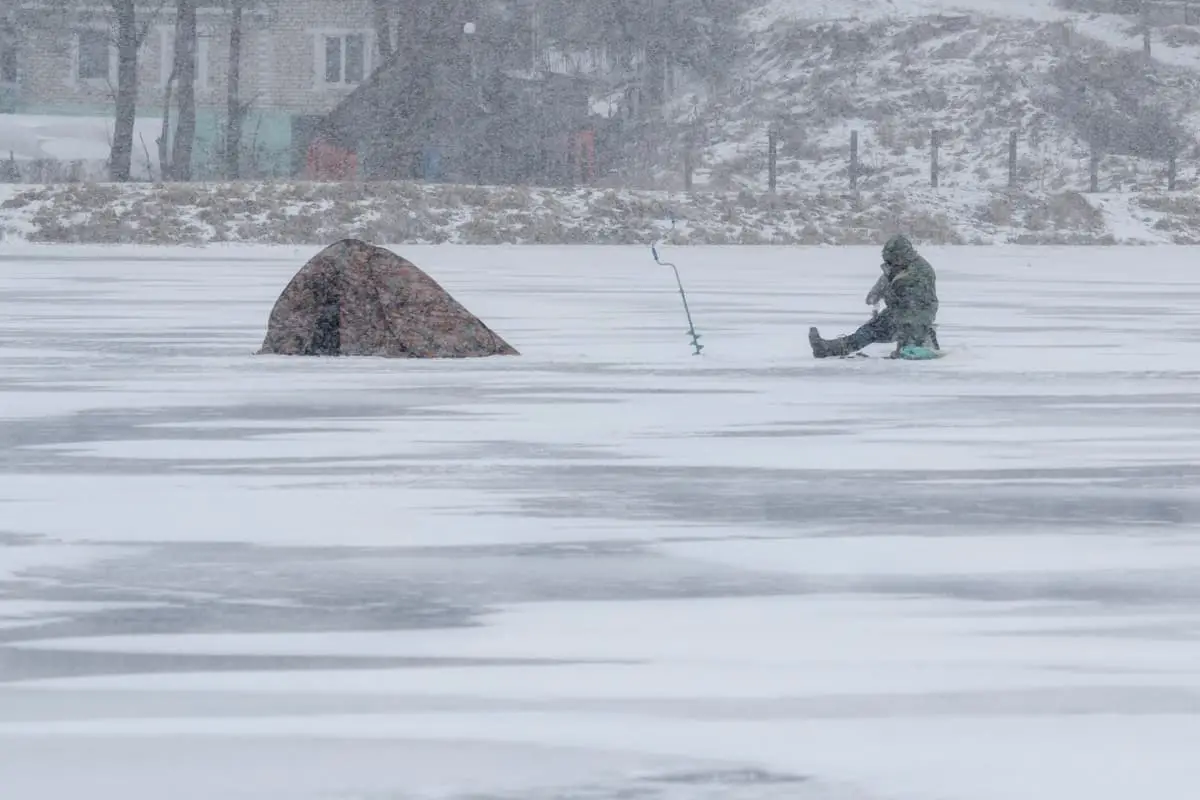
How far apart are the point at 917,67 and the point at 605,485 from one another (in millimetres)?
74437

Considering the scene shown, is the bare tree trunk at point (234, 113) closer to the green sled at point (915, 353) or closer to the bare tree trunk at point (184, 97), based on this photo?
the bare tree trunk at point (184, 97)

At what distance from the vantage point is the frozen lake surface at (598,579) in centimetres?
598

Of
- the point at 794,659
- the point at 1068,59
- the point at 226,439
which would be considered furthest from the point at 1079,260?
the point at 1068,59

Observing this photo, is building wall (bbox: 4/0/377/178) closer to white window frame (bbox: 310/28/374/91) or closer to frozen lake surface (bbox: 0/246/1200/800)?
white window frame (bbox: 310/28/374/91)

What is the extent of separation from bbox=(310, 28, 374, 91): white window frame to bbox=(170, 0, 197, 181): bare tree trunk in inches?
314

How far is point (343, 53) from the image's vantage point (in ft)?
204

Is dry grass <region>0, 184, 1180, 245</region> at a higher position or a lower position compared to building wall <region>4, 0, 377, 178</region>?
lower

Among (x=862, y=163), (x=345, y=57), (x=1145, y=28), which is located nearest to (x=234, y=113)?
(x=345, y=57)

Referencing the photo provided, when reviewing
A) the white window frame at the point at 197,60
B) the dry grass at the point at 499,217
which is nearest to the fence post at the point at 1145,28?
the white window frame at the point at 197,60

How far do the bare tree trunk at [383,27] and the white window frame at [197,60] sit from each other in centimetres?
518

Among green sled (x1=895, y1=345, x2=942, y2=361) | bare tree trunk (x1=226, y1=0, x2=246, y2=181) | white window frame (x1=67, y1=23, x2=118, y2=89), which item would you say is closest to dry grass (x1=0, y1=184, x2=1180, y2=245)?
bare tree trunk (x1=226, y1=0, x2=246, y2=181)

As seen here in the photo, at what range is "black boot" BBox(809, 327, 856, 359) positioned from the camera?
58.7ft

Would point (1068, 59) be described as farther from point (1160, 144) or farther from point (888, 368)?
point (888, 368)

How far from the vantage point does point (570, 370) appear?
1719 centimetres
